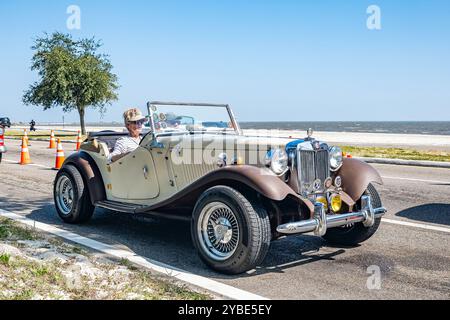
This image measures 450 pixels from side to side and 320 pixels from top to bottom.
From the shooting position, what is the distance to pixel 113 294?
3.80 metres

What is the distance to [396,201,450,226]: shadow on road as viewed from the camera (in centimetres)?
719

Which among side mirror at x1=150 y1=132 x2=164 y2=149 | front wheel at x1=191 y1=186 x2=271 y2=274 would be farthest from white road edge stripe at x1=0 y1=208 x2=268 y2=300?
side mirror at x1=150 y1=132 x2=164 y2=149

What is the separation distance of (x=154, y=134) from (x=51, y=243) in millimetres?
1651

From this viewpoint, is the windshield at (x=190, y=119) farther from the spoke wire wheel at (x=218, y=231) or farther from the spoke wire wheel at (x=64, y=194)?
the spoke wire wheel at (x=64, y=194)

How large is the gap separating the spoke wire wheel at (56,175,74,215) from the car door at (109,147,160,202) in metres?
0.79

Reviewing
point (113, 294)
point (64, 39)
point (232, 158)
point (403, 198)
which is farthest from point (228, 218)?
point (64, 39)

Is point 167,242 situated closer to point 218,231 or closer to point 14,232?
point 218,231

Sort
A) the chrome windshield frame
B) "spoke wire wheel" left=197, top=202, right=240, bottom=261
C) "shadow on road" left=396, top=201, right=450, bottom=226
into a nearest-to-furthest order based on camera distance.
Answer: "spoke wire wheel" left=197, top=202, right=240, bottom=261
the chrome windshield frame
"shadow on road" left=396, top=201, right=450, bottom=226

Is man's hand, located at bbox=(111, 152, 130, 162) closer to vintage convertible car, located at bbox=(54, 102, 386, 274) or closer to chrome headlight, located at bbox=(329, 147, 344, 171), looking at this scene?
vintage convertible car, located at bbox=(54, 102, 386, 274)

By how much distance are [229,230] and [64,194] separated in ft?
10.6

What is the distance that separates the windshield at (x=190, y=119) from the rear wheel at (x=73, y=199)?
1407 mm

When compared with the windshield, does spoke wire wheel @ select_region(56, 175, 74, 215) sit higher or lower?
lower

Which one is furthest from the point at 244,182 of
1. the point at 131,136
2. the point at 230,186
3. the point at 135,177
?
the point at 131,136

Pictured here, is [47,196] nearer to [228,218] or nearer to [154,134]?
[154,134]
